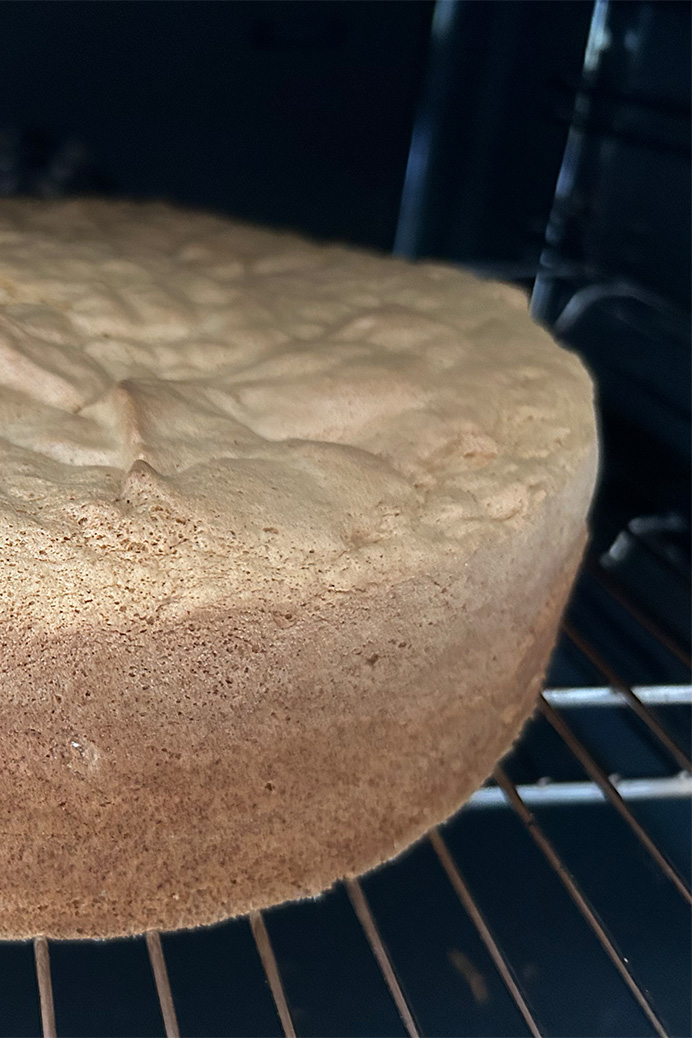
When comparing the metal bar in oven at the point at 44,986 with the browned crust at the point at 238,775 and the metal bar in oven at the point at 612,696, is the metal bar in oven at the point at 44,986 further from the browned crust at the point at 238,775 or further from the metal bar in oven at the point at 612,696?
the metal bar in oven at the point at 612,696

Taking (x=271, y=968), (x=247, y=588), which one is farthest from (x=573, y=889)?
(x=247, y=588)

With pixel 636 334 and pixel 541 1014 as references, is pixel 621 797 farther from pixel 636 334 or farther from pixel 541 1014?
pixel 636 334

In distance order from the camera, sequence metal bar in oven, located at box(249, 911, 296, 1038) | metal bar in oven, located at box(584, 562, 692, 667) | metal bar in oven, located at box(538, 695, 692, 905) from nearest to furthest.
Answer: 1. metal bar in oven, located at box(249, 911, 296, 1038)
2. metal bar in oven, located at box(538, 695, 692, 905)
3. metal bar in oven, located at box(584, 562, 692, 667)

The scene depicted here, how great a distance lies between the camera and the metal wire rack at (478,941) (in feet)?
2.75

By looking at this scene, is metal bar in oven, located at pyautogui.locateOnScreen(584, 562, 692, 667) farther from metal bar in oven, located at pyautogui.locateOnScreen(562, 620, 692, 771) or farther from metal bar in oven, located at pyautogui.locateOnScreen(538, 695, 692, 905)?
metal bar in oven, located at pyautogui.locateOnScreen(538, 695, 692, 905)

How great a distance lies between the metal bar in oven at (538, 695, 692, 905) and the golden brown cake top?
0.34 meters

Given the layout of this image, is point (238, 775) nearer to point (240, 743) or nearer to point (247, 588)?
point (240, 743)

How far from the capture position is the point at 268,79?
1485mm

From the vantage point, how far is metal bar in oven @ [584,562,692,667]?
1.29 meters

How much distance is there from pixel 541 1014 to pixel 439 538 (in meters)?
0.40

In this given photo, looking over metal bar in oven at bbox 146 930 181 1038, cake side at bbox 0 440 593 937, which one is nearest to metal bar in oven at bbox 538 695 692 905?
cake side at bbox 0 440 593 937

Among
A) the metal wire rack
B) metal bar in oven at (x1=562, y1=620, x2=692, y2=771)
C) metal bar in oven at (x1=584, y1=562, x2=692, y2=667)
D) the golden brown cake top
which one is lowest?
the metal wire rack

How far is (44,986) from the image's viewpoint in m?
0.80

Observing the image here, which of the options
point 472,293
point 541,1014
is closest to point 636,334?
point 472,293
